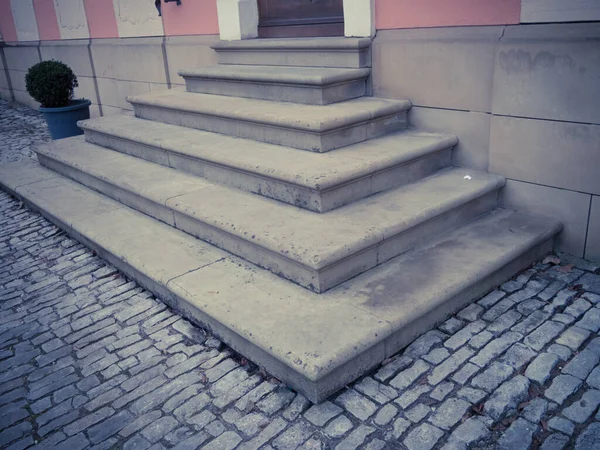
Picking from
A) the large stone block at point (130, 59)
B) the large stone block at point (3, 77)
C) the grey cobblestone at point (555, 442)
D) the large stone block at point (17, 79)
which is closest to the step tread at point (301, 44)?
the large stone block at point (130, 59)

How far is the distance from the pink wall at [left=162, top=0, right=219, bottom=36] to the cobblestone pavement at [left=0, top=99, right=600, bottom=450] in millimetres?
4067

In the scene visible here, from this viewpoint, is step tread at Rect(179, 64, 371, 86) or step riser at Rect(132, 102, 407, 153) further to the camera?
step tread at Rect(179, 64, 371, 86)

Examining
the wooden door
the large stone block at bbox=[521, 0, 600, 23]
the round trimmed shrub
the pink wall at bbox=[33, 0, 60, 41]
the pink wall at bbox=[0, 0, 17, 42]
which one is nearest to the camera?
the large stone block at bbox=[521, 0, 600, 23]

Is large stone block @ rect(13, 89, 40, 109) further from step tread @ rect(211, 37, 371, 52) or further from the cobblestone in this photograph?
the cobblestone

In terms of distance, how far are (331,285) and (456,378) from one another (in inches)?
35.5

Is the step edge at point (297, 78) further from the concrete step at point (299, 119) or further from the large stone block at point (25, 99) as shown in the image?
the large stone block at point (25, 99)

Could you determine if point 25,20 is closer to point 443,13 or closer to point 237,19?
point 237,19

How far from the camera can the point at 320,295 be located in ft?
10.6

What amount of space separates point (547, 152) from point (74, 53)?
28.2ft

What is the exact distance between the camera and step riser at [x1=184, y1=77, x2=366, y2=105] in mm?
4786

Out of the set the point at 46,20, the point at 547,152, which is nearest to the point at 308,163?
the point at 547,152

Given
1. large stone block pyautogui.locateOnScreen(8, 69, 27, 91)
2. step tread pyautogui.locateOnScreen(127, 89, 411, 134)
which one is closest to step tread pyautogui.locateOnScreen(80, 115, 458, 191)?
step tread pyautogui.locateOnScreen(127, 89, 411, 134)

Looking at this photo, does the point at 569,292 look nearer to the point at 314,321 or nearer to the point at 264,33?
the point at 314,321

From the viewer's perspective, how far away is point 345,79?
4809 mm
